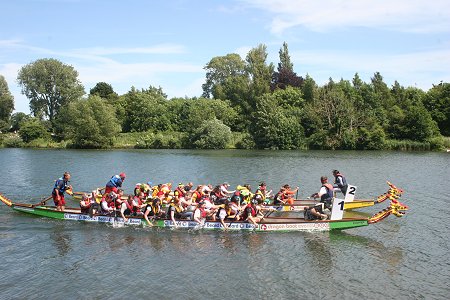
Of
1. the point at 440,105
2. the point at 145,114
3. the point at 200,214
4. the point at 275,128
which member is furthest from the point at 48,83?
the point at 200,214

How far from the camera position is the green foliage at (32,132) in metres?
83.4

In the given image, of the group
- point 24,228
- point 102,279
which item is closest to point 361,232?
point 102,279

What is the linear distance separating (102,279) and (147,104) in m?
77.0

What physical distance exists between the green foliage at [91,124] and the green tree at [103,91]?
1043 inches

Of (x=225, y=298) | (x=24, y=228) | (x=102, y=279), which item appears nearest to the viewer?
(x=225, y=298)

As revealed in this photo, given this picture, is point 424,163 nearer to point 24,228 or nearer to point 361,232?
point 361,232

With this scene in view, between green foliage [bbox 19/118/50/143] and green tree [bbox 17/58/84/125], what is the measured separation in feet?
14.4

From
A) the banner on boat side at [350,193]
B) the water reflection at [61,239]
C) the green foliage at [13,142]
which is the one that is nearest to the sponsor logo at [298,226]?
the banner on boat side at [350,193]

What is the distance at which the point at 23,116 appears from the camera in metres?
90.8

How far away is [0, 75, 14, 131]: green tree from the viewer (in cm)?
8881

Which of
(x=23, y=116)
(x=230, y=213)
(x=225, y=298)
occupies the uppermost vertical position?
(x=23, y=116)

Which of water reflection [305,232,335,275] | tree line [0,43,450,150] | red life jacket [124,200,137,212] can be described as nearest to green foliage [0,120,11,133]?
tree line [0,43,450,150]

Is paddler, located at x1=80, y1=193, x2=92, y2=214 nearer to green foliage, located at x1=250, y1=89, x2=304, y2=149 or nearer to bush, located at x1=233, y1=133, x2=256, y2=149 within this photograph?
green foliage, located at x1=250, y1=89, x2=304, y2=149

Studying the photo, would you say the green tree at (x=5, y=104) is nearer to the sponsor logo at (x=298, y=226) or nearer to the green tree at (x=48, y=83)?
the green tree at (x=48, y=83)
